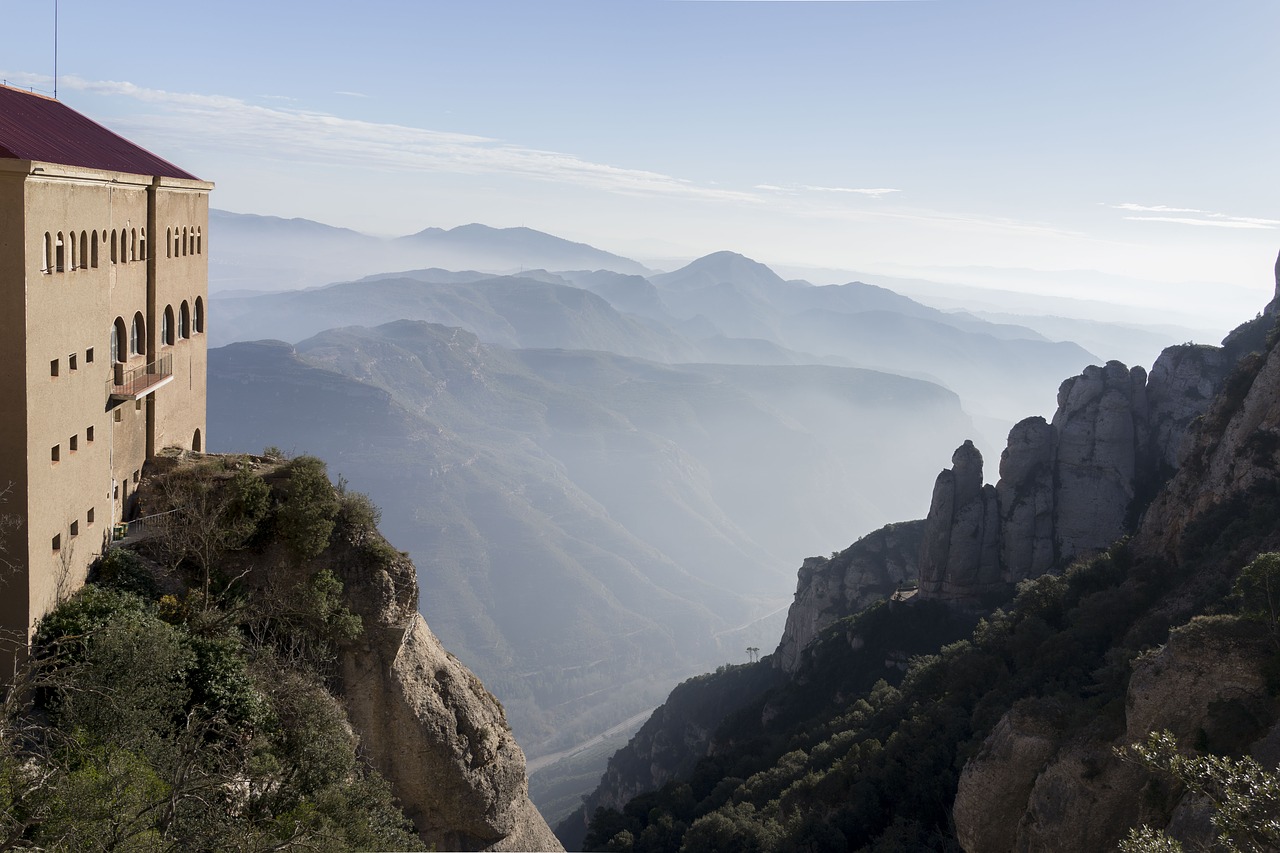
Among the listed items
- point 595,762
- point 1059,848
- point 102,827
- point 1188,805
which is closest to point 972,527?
point 1059,848

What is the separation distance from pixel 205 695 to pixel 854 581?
230 ft

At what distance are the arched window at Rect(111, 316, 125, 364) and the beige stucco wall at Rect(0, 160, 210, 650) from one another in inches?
8.1

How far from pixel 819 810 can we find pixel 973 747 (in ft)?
29.9

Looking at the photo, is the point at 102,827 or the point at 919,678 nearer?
the point at 102,827

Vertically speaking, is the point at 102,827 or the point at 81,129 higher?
the point at 81,129

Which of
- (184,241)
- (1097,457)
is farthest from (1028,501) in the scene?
(184,241)

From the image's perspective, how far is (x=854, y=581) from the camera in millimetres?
83875

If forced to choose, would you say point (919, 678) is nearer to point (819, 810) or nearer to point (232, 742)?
point (819, 810)

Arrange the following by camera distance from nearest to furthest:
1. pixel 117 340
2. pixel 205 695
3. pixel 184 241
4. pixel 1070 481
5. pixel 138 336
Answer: pixel 205 695, pixel 117 340, pixel 138 336, pixel 184 241, pixel 1070 481

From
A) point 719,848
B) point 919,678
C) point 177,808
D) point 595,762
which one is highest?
point 177,808

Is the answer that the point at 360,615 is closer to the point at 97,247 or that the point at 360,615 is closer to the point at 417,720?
the point at 417,720

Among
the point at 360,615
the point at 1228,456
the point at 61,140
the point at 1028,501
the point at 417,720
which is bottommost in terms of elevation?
the point at 1028,501

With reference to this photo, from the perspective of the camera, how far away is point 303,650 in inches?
936

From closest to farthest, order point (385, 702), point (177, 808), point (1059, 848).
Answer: point (177, 808) → point (1059, 848) → point (385, 702)
